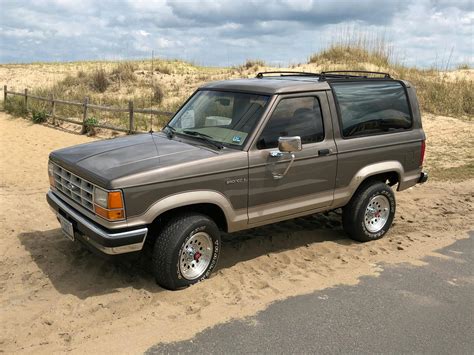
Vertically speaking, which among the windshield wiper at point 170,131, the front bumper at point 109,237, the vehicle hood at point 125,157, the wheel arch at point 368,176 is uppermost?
the windshield wiper at point 170,131

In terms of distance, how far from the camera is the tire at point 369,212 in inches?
218

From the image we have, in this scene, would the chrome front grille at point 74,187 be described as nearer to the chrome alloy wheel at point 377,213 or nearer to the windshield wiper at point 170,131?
the windshield wiper at point 170,131

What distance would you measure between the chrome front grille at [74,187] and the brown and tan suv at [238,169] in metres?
0.01

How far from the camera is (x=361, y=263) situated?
511 cm

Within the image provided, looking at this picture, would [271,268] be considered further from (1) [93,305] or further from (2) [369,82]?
(2) [369,82]

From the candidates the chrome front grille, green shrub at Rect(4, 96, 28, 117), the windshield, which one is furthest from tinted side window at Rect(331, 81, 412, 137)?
green shrub at Rect(4, 96, 28, 117)

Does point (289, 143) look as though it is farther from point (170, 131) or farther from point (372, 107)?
point (372, 107)

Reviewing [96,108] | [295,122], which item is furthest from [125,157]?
[96,108]

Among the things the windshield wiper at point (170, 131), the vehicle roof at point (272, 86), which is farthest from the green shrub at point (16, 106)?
the vehicle roof at point (272, 86)

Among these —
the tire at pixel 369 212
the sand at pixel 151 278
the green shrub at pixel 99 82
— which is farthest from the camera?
the green shrub at pixel 99 82

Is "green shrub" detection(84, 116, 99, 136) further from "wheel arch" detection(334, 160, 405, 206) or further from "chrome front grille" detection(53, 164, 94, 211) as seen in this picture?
"wheel arch" detection(334, 160, 405, 206)

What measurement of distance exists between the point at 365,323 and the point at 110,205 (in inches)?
91.4

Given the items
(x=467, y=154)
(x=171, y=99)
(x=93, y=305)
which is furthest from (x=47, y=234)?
(x=171, y=99)

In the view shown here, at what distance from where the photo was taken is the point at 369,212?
18.8 ft
